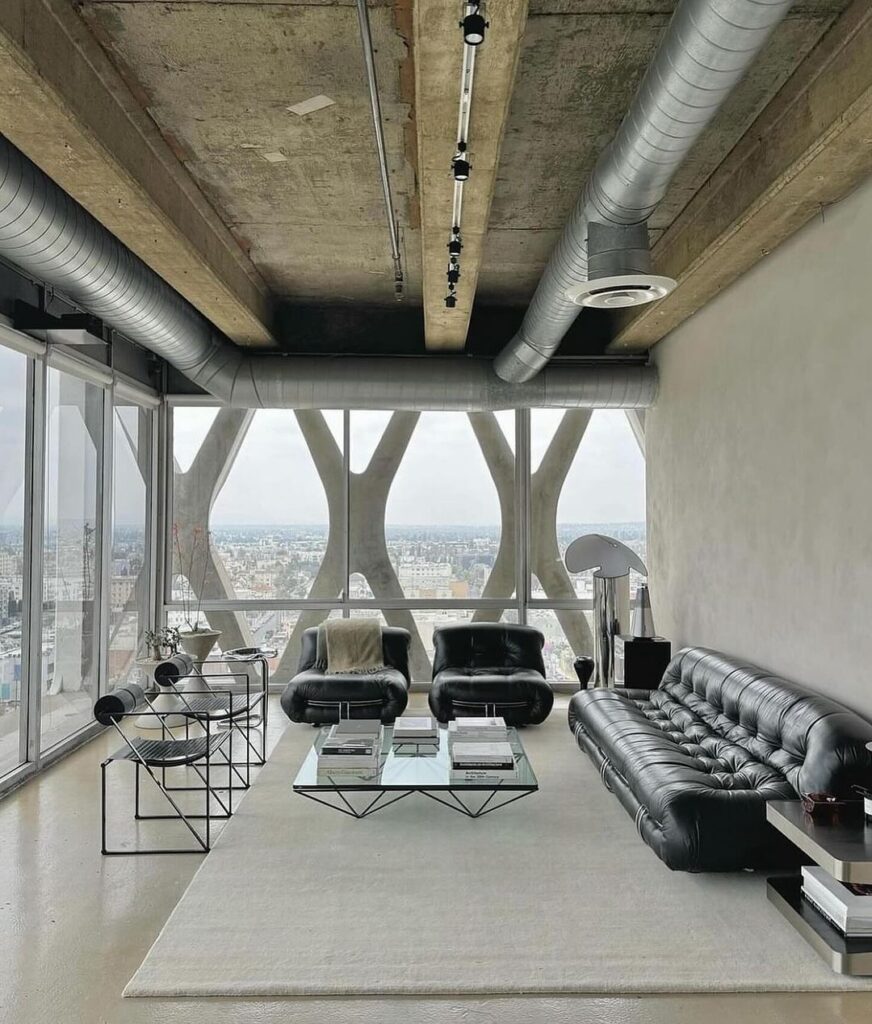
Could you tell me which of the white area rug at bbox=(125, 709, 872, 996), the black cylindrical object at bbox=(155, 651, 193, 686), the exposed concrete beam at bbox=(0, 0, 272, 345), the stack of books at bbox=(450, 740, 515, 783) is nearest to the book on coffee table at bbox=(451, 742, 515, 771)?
the stack of books at bbox=(450, 740, 515, 783)

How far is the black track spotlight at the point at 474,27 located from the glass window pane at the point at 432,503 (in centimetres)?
573

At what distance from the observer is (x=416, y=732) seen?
485cm

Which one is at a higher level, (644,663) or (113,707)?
(113,707)

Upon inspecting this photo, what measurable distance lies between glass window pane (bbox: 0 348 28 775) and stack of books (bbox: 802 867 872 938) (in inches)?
172

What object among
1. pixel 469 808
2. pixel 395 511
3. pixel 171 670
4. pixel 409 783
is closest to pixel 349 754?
pixel 409 783

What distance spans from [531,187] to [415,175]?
0.71m

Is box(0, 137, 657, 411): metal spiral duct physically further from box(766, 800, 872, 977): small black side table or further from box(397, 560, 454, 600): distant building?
box(766, 800, 872, 977): small black side table

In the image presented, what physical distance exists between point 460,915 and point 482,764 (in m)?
1.01

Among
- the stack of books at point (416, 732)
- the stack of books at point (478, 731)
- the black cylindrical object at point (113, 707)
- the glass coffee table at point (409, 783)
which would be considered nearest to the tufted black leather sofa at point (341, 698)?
the glass coffee table at point (409, 783)

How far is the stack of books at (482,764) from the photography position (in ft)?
13.9

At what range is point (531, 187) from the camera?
4758mm

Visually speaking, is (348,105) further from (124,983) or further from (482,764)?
(124,983)

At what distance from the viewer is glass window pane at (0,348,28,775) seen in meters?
4.96

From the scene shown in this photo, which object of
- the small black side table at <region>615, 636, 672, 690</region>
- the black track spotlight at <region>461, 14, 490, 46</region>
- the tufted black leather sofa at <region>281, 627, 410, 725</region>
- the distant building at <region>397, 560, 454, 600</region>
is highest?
the black track spotlight at <region>461, 14, 490, 46</region>
